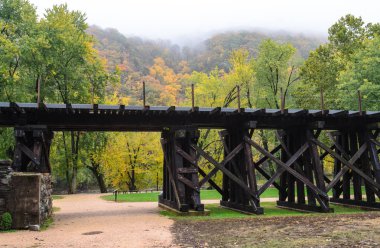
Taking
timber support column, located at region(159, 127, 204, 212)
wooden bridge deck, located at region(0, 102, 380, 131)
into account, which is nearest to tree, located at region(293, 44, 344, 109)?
wooden bridge deck, located at region(0, 102, 380, 131)

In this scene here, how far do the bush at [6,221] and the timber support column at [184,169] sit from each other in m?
5.58

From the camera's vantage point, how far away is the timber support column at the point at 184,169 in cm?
1420

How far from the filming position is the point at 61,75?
91.6 feet

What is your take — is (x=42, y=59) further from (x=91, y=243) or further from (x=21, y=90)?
(x=91, y=243)

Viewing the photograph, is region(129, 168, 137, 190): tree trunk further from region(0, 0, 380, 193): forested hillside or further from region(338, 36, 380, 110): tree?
region(338, 36, 380, 110): tree

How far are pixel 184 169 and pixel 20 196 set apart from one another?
5730 mm

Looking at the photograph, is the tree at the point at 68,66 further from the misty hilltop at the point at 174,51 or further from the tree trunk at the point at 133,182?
the misty hilltop at the point at 174,51

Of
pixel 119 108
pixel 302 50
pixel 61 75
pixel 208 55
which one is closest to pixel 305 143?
pixel 119 108

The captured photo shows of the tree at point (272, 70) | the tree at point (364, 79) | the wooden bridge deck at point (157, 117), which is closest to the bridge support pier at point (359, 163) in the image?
the wooden bridge deck at point (157, 117)

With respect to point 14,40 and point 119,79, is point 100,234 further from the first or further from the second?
point 119,79

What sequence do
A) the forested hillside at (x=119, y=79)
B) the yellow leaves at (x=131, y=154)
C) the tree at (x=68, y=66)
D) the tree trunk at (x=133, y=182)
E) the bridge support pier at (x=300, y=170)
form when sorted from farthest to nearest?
the tree trunk at (x=133, y=182) → the yellow leaves at (x=131, y=154) → the tree at (x=68, y=66) → the forested hillside at (x=119, y=79) → the bridge support pier at (x=300, y=170)

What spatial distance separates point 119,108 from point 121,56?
104m

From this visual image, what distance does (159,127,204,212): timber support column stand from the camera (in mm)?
14195

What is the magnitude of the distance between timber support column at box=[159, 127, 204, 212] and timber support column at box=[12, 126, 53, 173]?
469cm
